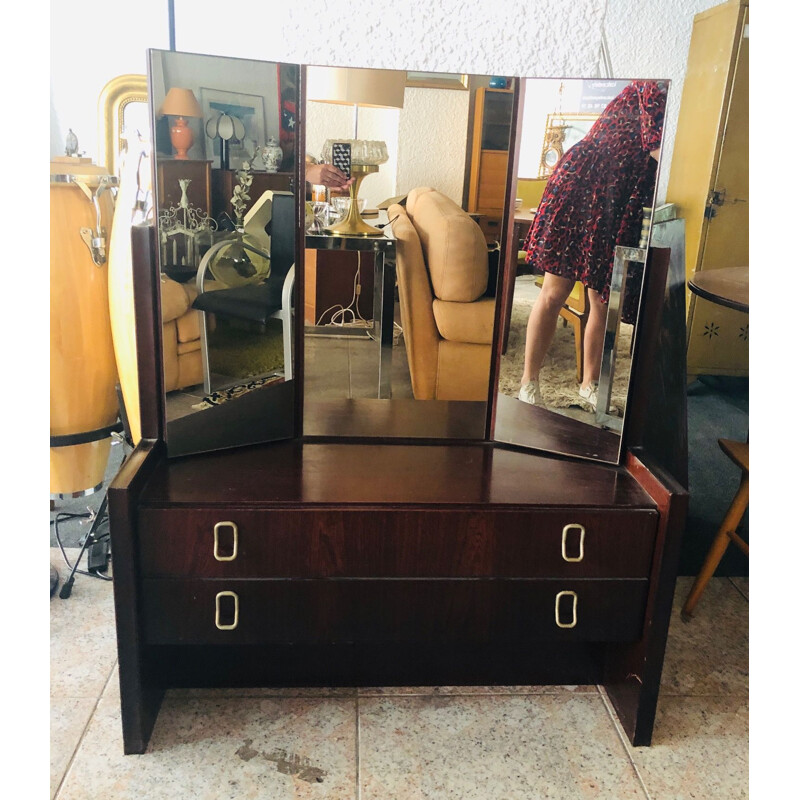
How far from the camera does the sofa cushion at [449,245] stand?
60.9 inches

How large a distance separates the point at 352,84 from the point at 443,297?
46 cm

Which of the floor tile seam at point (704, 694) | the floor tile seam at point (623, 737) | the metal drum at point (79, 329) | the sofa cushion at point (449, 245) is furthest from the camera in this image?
the metal drum at point (79, 329)

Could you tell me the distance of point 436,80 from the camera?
148cm

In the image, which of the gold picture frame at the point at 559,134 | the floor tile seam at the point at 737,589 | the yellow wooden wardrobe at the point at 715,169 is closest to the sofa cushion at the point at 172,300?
the gold picture frame at the point at 559,134

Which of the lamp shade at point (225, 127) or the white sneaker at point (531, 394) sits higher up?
the lamp shade at point (225, 127)

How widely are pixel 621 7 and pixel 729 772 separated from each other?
2.20m

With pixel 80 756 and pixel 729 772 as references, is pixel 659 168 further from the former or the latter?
pixel 80 756

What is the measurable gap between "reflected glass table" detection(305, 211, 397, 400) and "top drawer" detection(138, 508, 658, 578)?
0.40 meters

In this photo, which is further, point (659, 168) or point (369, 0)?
point (369, 0)

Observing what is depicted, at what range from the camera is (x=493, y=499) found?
1.41 m

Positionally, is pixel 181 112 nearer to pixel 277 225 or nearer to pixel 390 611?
pixel 277 225

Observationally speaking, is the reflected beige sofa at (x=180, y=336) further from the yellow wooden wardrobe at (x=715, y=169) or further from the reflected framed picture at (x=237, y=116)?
the yellow wooden wardrobe at (x=715, y=169)

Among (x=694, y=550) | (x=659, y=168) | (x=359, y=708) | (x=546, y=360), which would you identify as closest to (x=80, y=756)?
(x=359, y=708)

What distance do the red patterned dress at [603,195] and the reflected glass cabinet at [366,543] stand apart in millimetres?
67
